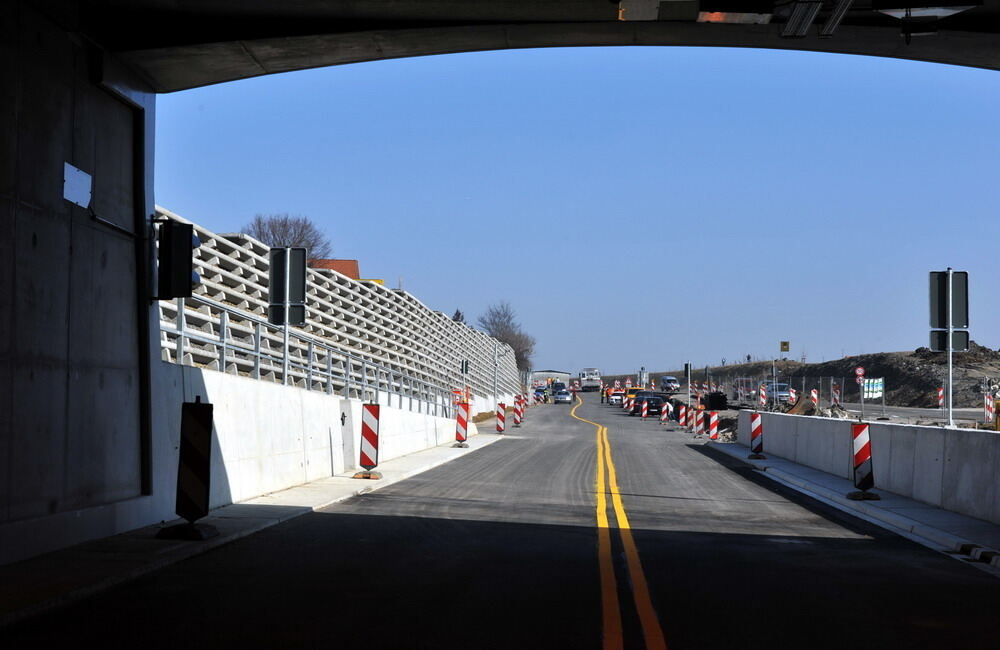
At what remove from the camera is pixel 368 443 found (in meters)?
19.8

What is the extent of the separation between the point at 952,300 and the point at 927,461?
2.67 m

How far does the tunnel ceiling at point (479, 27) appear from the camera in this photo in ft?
37.6

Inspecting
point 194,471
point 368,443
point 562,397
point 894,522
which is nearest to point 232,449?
point 194,471

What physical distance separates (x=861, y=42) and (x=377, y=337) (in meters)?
35.4

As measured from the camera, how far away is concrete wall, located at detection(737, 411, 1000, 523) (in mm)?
13484

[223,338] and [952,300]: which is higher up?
[952,300]

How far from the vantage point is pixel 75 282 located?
10781 mm

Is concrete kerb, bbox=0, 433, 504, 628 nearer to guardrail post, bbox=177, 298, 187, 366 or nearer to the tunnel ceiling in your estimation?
guardrail post, bbox=177, 298, 187, 366

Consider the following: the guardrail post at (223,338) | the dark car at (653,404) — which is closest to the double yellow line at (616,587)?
the guardrail post at (223,338)

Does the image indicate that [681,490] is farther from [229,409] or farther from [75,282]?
[75,282]

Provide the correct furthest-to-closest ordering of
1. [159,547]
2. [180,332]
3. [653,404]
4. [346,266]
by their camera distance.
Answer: [346,266], [653,404], [180,332], [159,547]

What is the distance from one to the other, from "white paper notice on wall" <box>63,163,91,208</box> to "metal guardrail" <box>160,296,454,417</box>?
7.77 ft

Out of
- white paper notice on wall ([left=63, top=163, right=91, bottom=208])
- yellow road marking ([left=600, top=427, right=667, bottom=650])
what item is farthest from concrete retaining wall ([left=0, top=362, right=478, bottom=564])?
yellow road marking ([left=600, top=427, right=667, bottom=650])

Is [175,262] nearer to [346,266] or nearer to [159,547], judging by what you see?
[159,547]
